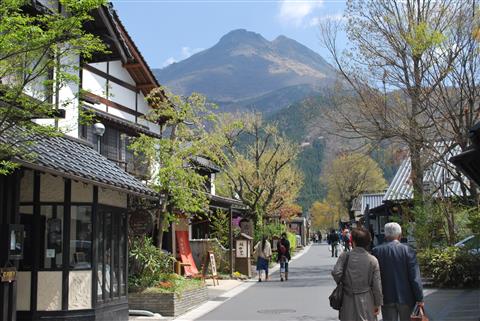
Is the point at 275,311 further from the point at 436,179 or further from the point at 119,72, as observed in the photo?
the point at 436,179

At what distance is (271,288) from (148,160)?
6983mm

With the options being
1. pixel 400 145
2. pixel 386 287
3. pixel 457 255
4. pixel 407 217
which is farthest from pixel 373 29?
pixel 386 287

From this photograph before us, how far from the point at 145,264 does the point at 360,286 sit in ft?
32.3

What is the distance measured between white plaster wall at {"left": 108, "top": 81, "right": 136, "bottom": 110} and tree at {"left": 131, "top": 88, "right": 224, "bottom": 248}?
1.74m

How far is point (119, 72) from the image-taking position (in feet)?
69.3

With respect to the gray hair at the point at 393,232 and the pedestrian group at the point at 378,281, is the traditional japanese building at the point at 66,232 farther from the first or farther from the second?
the gray hair at the point at 393,232

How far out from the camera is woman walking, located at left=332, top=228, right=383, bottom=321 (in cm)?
733

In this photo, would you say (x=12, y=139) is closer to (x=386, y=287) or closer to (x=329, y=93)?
(x=386, y=287)

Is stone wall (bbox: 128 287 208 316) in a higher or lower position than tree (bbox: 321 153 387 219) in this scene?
lower

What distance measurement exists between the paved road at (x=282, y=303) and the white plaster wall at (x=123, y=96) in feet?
25.6

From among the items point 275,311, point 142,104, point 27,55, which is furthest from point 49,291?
point 142,104

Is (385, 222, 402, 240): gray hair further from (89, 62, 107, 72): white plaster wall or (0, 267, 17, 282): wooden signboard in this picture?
(89, 62, 107, 72): white plaster wall

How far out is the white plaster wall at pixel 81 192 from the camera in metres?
12.5

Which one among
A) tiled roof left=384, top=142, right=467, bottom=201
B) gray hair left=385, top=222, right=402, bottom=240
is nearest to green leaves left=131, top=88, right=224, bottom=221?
tiled roof left=384, top=142, right=467, bottom=201
